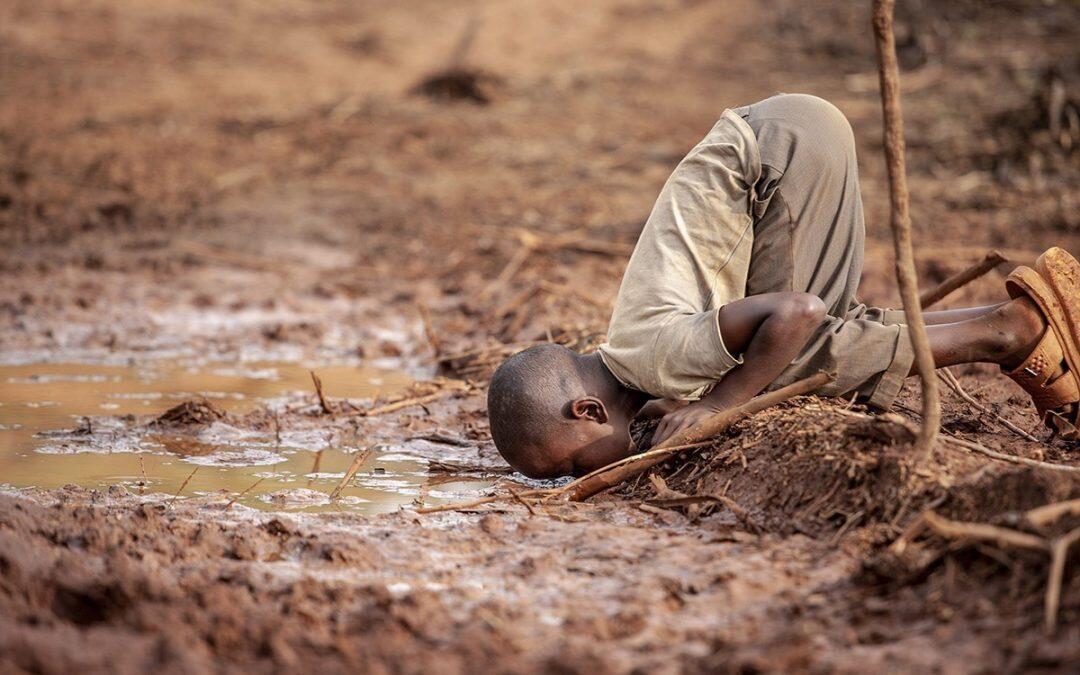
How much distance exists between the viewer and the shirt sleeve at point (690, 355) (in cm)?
339

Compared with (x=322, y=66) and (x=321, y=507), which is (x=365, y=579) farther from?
(x=322, y=66)

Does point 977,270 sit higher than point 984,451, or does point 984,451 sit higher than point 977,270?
point 977,270

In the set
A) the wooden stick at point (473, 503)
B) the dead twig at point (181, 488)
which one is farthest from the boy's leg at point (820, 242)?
the dead twig at point (181, 488)

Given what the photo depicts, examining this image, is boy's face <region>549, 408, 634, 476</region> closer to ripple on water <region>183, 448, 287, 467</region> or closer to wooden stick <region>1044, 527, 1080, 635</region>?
ripple on water <region>183, 448, 287, 467</region>

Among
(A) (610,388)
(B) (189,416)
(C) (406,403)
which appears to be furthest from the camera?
(C) (406,403)

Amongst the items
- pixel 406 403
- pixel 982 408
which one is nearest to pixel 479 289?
pixel 406 403

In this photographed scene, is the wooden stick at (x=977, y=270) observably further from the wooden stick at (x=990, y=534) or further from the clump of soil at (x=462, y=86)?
the clump of soil at (x=462, y=86)

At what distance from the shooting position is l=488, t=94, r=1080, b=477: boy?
139 inches

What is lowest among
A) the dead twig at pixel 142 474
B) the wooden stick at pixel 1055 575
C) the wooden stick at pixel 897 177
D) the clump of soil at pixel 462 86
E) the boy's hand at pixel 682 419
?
the dead twig at pixel 142 474

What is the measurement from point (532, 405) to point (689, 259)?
26.5 inches

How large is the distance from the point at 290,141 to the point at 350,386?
5.36 meters

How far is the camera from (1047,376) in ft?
12.0

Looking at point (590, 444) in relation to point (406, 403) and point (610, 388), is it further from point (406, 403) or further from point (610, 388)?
point (406, 403)

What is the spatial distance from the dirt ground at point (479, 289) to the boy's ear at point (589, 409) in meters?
0.25
